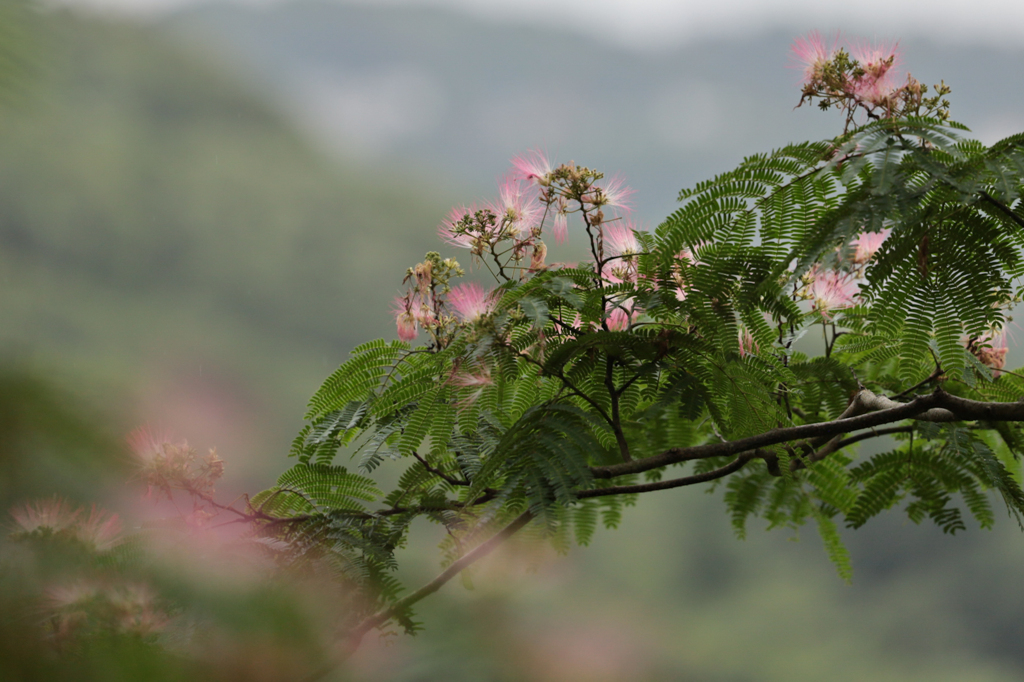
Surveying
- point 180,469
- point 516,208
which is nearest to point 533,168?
point 516,208

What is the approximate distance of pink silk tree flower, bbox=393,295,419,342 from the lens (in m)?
2.12

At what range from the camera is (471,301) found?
6.32ft

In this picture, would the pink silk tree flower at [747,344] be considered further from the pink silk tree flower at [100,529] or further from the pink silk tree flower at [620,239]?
the pink silk tree flower at [100,529]

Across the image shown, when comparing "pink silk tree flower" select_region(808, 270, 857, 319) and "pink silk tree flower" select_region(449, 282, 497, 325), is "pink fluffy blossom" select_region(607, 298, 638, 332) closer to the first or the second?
"pink silk tree flower" select_region(449, 282, 497, 325)

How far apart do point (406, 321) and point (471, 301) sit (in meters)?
0.29

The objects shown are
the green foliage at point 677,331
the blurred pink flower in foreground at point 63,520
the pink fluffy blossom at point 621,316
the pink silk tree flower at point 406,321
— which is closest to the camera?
the blurred pink flower in foreground at point 63,520

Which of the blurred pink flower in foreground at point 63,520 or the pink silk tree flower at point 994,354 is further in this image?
the pink silk tree flower at point 994,354

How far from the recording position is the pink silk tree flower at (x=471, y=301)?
188cm

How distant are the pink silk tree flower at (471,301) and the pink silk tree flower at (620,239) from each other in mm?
340

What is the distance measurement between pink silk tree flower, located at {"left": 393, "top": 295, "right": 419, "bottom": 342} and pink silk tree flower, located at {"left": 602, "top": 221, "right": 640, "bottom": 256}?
58 centimetres

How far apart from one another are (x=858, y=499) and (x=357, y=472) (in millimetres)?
1720

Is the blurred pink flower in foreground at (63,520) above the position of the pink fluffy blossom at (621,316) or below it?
below

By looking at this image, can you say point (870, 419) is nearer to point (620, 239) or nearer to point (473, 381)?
point (620, 239)

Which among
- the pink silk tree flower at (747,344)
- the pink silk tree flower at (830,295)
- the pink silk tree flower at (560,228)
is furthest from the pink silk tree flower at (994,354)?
the pink silk tree flower at (560,228)
